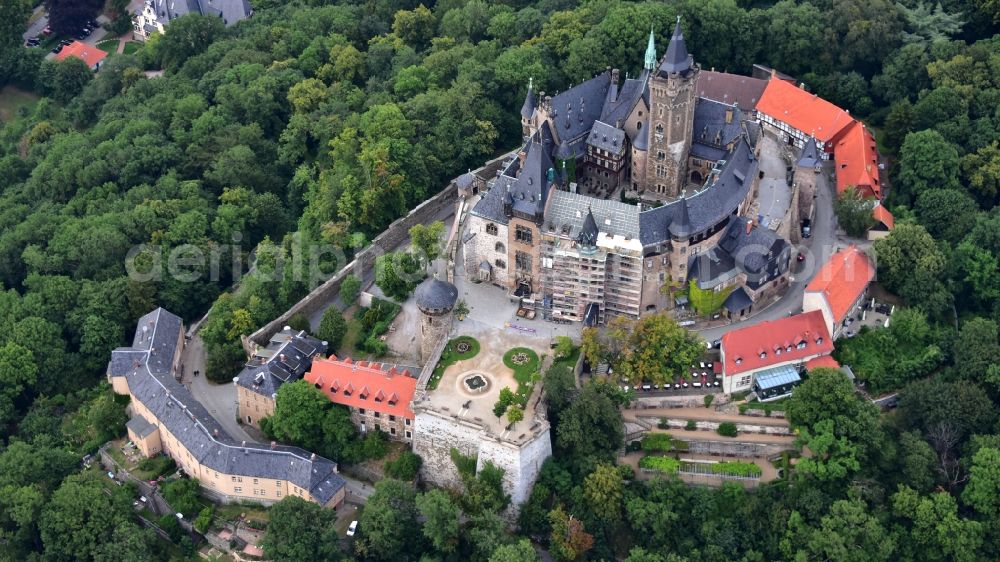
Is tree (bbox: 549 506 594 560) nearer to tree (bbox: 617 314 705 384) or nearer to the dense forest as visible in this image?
the dense forest

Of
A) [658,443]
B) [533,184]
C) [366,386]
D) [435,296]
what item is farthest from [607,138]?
[366,386]

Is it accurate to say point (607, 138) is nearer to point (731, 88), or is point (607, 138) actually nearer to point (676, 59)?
point (676, 59)

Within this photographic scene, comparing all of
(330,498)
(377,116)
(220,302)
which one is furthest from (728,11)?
(330,498)

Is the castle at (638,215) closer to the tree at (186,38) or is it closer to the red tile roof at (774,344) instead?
the red tile roof at (774,344)

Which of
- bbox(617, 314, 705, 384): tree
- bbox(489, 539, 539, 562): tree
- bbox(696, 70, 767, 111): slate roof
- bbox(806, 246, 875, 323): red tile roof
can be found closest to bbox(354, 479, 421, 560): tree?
bbox(489, 539, 539, 562): tree

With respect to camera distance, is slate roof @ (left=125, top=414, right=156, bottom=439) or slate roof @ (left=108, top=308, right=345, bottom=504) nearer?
slate roof @ (left=108, top=308, right=345, bottom=504)

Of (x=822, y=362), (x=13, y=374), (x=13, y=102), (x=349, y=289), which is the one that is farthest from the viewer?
(x=13, y=102)
